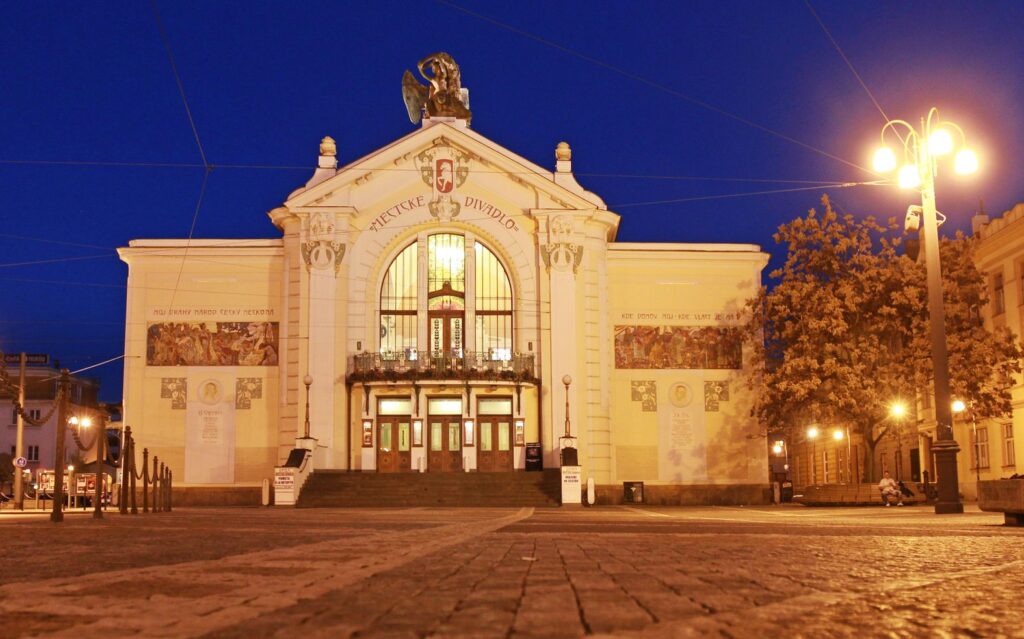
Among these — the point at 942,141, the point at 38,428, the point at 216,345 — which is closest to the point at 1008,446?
the point at 942,141

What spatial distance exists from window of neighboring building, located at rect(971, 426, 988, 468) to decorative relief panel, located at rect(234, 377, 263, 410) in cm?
2572

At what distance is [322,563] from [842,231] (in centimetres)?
3217

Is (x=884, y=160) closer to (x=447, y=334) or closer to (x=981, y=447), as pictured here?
(x=981, y=447)

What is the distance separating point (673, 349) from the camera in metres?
43.6

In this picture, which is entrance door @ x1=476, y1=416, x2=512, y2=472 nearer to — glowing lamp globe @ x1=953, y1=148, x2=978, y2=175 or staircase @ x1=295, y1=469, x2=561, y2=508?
staircase @ x1=295, y1=469, x2=561, y2=508

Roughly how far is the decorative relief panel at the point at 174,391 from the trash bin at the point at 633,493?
16.9m

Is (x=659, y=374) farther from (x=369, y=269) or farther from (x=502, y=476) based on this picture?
(x=369, y=269)

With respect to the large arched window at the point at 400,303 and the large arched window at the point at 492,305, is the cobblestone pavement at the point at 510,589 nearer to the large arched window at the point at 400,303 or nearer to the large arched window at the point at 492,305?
the large arched window at the point at 400,303

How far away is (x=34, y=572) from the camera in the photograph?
6988mm

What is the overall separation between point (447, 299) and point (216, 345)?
892 centimetres

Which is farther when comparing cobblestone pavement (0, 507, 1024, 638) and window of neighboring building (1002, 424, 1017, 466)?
Answer: window of neighboring building (1002, 424, 1017, 466)

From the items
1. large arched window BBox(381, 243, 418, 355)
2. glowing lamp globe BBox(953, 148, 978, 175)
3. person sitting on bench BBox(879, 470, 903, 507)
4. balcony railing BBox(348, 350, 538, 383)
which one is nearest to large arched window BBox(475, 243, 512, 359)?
balcony railing BBox(348, 350, 538, 383)

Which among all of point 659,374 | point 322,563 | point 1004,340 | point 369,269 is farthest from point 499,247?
point 322,563

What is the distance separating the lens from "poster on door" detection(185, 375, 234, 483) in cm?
4206
